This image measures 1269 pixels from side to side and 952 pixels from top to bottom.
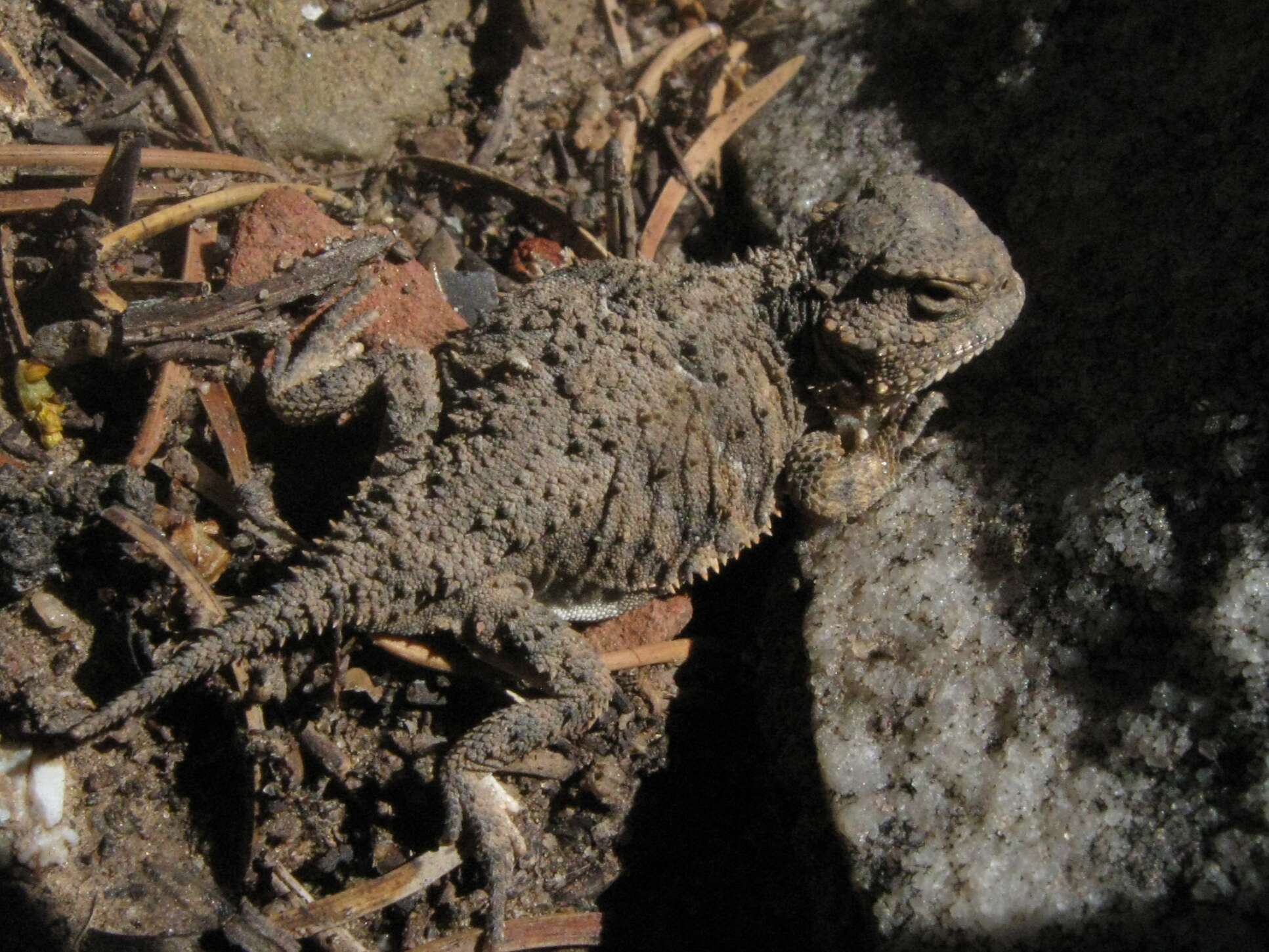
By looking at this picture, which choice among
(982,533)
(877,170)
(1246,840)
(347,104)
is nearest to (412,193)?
(347,104)

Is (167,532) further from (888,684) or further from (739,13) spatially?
(739,13)

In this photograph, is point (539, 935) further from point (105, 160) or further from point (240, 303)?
point (105, 160)

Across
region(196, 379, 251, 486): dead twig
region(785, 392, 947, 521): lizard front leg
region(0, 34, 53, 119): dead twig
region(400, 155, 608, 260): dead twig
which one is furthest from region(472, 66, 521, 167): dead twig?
region(785, 392, 947, 521): lizard front leg

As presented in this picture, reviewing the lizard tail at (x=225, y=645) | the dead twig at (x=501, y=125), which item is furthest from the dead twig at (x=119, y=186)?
the lizard tail at (x=225, y=645)

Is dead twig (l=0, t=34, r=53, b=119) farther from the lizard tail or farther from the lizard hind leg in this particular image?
the lizard hind leg

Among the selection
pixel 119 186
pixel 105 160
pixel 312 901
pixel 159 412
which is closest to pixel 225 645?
pixel 312 901
